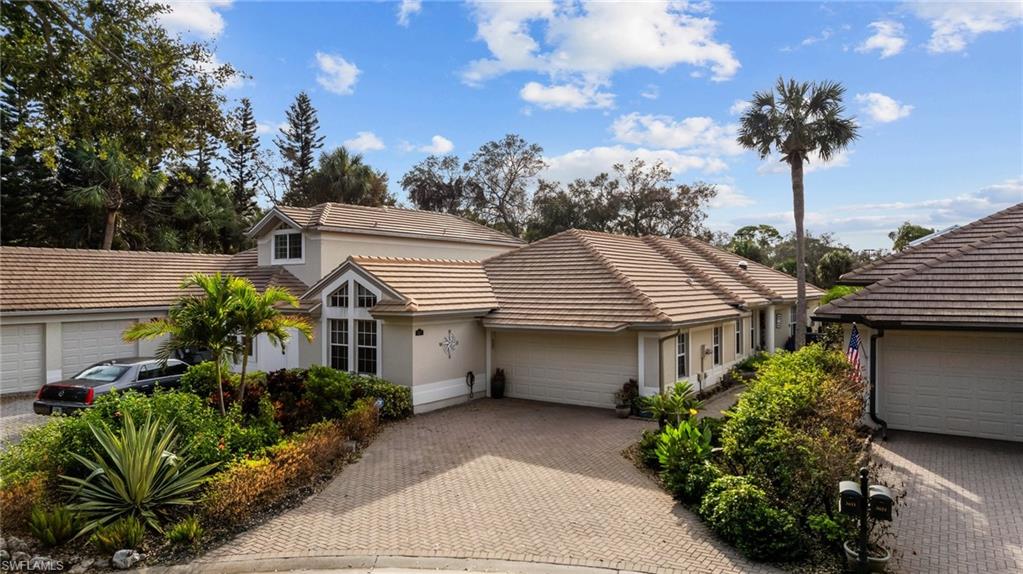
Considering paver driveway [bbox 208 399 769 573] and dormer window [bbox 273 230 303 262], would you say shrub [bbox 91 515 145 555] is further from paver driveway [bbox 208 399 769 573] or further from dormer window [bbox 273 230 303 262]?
dormer window [bbox 273 230 303 262]

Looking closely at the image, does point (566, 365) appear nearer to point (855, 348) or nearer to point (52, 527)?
point (855, 348)

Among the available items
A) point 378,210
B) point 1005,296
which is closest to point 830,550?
point 1005,296

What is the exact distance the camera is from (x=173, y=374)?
15.4 meters

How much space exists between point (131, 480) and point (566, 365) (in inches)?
430

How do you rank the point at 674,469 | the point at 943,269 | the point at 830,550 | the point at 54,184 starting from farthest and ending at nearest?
the point at 54,184 < the point at 943,269 < the point at 674,469 < the point at 830,550

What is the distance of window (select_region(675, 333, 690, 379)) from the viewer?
15906 millimetres

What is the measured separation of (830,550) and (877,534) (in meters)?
0.67

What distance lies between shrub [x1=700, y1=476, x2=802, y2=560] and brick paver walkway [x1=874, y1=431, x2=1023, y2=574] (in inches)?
49.9

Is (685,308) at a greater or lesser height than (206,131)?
lesser

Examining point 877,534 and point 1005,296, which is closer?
point 877,534

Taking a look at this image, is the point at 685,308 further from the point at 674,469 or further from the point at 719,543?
the point at 719,543

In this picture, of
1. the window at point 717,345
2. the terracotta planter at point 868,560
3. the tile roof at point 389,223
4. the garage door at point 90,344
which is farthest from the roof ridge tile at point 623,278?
the garage door at point 90,344

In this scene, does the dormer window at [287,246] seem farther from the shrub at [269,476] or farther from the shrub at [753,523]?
the shrub at [753,523]

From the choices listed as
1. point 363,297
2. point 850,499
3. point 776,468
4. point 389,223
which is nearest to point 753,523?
point 776,468
